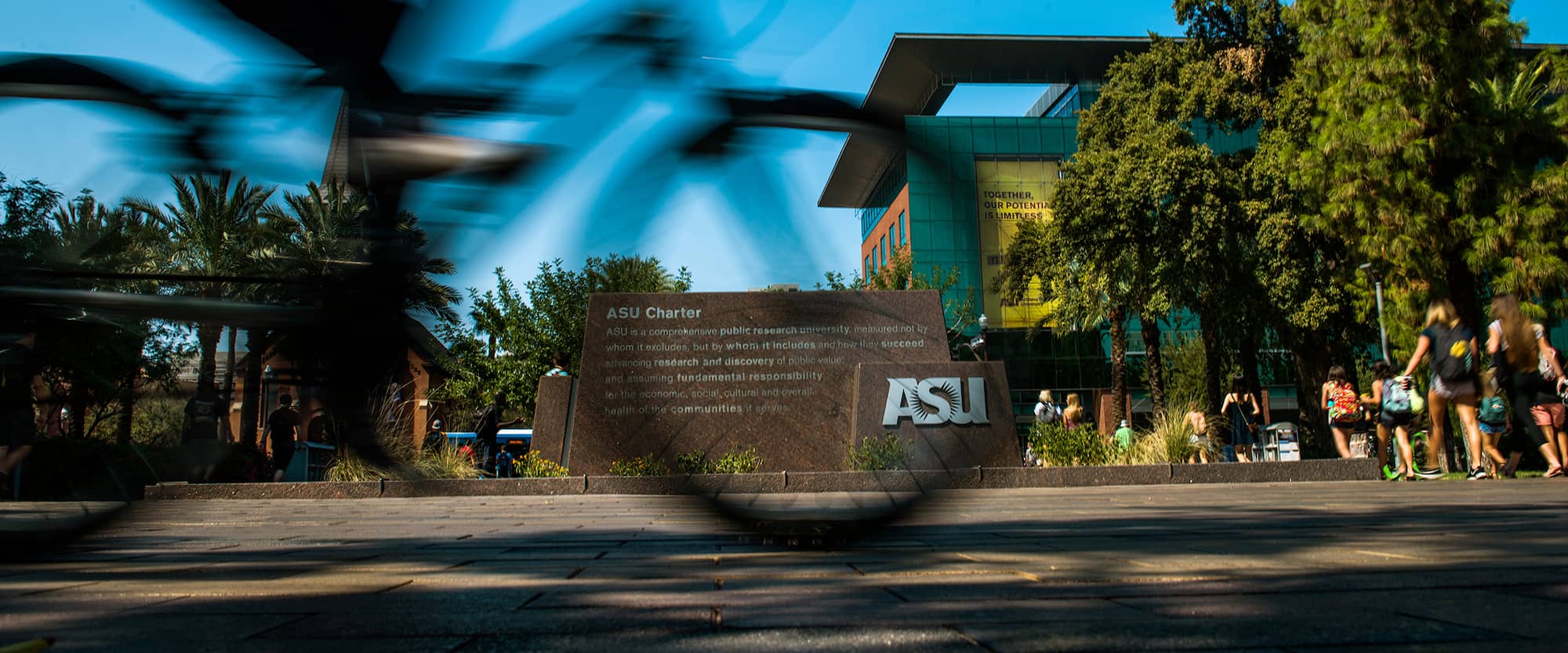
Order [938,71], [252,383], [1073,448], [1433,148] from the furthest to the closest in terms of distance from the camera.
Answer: [1433,148]
[1073,448]
[252,383]
[938,71]

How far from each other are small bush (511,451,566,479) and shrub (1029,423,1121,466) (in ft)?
14.4

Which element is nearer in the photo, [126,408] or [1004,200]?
[1004,200]

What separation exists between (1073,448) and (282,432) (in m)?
8.56

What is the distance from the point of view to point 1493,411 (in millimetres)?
7473

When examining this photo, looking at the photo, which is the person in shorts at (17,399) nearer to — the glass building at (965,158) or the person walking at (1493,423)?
the glass building at (965,158)

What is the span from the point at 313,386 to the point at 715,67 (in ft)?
2.13

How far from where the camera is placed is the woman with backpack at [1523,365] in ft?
21.1

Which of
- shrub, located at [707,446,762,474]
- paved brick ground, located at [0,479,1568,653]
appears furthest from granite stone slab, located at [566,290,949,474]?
shrub, located at [707,446,762,474]

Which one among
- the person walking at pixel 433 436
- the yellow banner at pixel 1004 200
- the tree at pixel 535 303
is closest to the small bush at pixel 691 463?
the tree at pixel 535 303

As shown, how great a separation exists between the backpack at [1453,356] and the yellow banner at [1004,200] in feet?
20.1

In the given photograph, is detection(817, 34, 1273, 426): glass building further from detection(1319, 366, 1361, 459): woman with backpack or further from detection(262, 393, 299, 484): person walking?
detection(1319, 366, 1361, 459): woman with backpack

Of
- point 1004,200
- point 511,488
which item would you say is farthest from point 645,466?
point 511,488

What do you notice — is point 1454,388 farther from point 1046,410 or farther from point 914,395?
point 1046,410

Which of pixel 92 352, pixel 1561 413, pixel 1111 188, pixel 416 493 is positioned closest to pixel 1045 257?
pixel 1111 188
